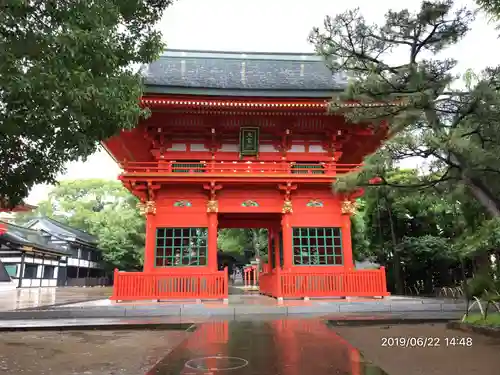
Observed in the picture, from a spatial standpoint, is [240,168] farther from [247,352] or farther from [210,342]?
[247,352]

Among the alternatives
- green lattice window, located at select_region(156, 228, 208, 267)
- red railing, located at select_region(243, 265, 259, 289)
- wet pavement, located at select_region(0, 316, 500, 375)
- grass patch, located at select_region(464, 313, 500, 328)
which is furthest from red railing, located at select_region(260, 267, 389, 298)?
red railing, located at select_region(243, 265, 259, 289)

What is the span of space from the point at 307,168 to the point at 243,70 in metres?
6.94

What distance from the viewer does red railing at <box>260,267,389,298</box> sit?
45.5 feet

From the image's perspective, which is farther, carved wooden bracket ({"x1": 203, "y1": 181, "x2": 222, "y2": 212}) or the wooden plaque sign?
the wooden plaque sign

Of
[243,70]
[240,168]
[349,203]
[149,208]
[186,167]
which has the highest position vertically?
[243,70]

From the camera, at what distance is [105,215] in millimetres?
44656

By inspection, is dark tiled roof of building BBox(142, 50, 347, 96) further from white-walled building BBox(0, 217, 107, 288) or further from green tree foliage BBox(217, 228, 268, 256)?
white-walled building BBox(0, 217, 107, 288)

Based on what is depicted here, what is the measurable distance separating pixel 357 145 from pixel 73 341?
48.6 ft

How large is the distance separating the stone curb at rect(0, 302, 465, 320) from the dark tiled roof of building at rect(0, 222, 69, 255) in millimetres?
20774

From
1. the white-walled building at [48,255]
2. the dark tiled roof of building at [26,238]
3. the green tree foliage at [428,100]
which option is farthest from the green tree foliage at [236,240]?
the green tree foliage at [428,100]

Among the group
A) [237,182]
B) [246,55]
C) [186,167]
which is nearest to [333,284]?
[237,182]

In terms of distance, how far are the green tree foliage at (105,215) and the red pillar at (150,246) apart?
23558mm

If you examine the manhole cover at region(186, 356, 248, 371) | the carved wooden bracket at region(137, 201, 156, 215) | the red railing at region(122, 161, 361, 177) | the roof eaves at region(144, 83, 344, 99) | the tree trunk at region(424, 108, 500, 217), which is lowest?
the manhole cover at region(186, 356, 248, 371)
